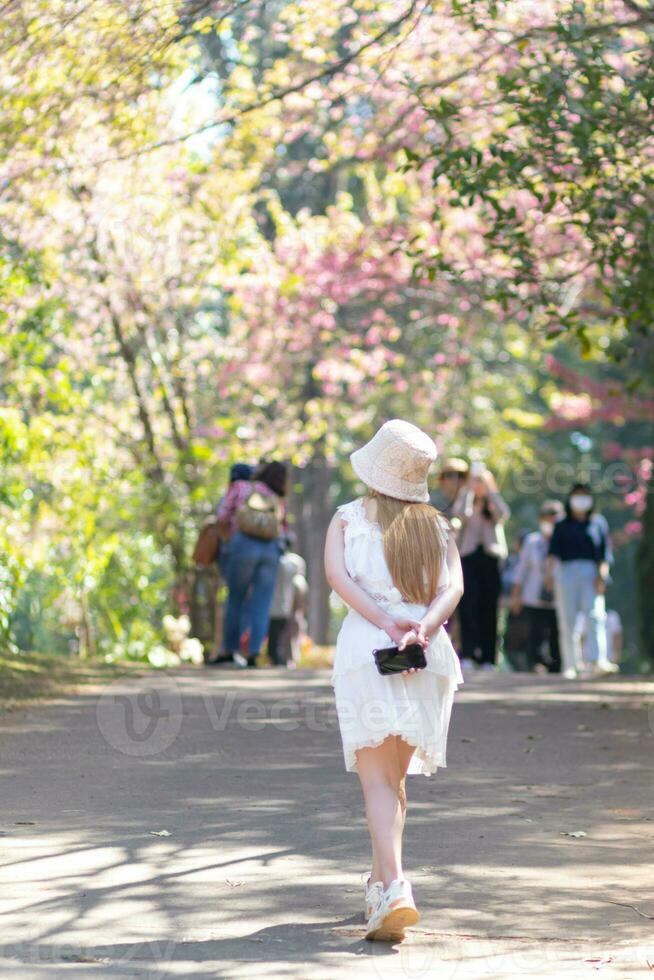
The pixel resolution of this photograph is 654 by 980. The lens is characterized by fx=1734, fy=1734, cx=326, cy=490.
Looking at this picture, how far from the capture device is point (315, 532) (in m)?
28.9

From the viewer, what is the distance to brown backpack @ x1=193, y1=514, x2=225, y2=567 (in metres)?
14.5

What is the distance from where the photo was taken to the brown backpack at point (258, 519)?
543 inches

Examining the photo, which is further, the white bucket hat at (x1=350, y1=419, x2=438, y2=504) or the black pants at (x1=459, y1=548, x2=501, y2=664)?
the black pants at (x1=459, y1=548, x2=501, y2=664)

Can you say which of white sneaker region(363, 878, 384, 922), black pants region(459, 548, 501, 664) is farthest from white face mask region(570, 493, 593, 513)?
white sneaker region(363, 878, 384, 922)

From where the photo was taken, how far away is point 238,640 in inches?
561

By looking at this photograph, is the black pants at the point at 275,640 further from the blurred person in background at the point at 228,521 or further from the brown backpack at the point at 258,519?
the brown backpack at the point at 258,519

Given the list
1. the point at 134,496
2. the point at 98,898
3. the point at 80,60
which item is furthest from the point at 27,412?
the point at 98,898

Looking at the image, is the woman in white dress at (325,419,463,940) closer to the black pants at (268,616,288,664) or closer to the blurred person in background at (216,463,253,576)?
the blurred person in background at (216,463,253,576)

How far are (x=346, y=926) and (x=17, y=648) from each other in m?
8.11

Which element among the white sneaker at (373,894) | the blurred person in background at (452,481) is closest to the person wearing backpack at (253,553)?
the blurred person in background at (452,481)

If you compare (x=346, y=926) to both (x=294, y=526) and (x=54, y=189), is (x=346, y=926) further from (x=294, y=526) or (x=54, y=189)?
(x=294, y=526)

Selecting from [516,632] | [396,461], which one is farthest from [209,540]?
[396,461]

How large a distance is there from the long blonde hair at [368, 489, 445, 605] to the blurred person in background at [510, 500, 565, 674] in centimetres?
1149

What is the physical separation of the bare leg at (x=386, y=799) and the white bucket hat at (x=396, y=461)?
2.78 feet
